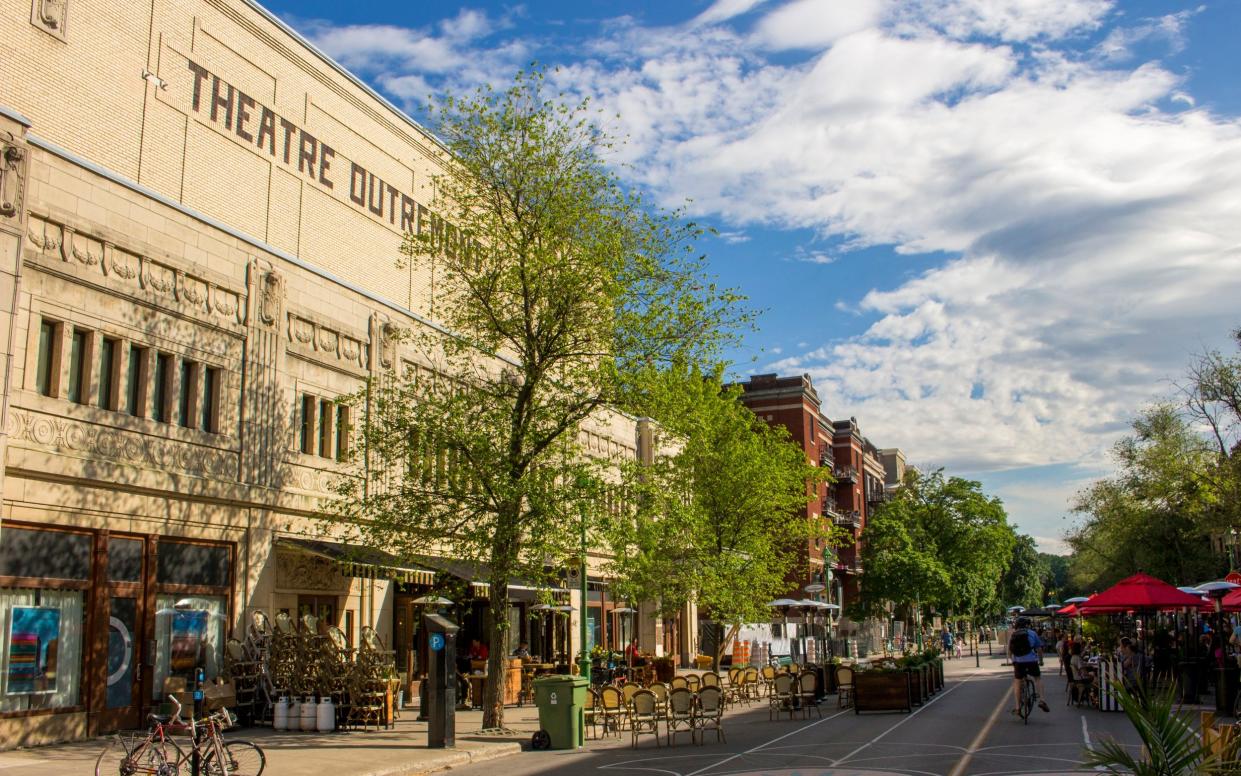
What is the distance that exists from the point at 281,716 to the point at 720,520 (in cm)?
1795

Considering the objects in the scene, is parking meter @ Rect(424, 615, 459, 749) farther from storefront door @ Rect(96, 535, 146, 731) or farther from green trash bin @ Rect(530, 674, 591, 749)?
storefront door @ Rect(96, 535, 146, 731)

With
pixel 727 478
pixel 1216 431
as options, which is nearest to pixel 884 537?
pixel 1216 431

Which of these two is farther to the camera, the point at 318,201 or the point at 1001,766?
the point at 318,201

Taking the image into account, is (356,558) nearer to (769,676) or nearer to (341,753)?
(341,753)

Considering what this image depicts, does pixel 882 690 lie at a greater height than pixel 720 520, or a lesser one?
lesser

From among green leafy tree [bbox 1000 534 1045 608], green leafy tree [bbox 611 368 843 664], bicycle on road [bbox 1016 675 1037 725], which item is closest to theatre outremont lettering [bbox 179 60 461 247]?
green leafy tree [bbox 611 368 843 664]

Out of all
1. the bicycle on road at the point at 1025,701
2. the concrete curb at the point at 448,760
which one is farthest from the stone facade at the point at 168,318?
the bicycle on road at the point at 1025,701

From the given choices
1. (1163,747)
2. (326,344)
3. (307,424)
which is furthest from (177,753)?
(326,344)

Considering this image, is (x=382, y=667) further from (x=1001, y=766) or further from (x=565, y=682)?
(x=1001, y=766)

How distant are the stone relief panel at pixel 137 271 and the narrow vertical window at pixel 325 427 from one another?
3.42 metres

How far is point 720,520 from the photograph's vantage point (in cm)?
3544

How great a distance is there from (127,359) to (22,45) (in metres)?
5.76

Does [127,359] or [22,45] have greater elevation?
[22,45]

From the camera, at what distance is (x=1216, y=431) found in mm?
38250
